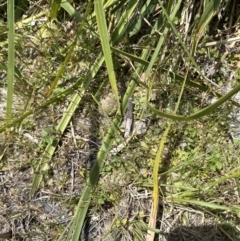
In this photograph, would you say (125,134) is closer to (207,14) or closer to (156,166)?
(156,166)

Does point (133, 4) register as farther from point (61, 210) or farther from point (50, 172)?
point (61, 210)

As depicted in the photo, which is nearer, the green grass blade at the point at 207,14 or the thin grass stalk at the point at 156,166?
the green grass blade at the point at 207,14

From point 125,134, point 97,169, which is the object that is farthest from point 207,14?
point 97,169

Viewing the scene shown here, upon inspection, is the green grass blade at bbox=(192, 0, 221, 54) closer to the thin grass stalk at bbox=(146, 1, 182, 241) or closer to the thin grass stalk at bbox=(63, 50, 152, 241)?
the thin grass stalk at bbox=(146, 1, 182, 241)

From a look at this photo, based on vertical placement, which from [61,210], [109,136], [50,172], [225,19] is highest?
[225,19]

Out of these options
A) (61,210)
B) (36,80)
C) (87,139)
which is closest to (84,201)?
(61,210)

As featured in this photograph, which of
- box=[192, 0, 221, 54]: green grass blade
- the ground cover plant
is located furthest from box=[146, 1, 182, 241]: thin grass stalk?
box=[192, 0, 221, 54]: green grass blade

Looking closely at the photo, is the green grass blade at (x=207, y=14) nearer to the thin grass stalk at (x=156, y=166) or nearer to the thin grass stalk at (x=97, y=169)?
the thin grass stalk at (x=156, y=166)

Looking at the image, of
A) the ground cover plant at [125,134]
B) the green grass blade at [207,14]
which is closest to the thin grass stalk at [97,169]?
the ground cover plant at [125,134]
